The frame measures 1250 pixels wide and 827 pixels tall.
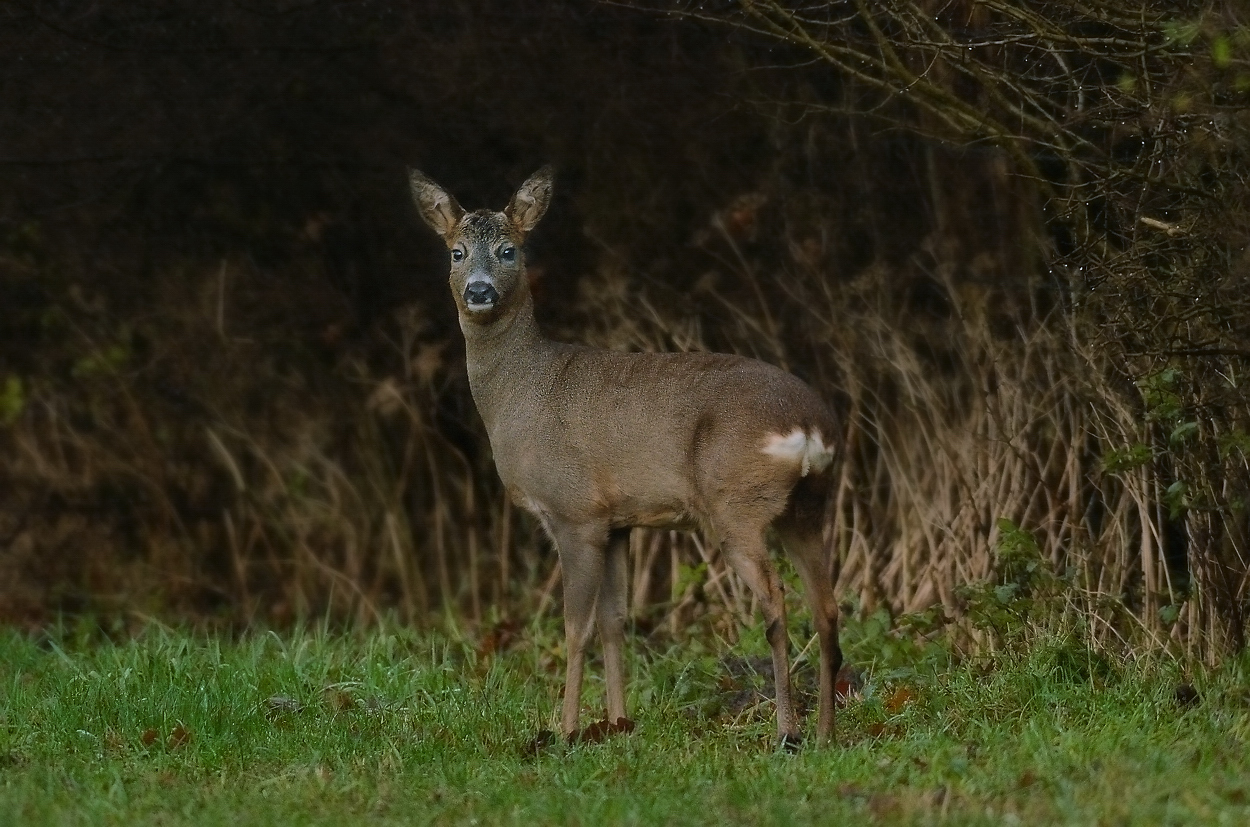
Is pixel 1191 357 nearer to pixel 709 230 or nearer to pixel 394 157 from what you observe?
pixel 709 230

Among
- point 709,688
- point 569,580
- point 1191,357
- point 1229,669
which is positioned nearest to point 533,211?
point 569,580

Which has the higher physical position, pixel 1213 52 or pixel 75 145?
pixel 1213 52

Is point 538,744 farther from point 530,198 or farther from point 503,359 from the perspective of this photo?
point 530,198

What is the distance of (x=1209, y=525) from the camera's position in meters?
6.83

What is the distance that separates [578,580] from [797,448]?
1006mm

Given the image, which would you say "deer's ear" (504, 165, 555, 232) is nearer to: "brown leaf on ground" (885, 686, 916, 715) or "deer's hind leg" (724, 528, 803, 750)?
"deer's hind leg" (724, 528, 803, 750)

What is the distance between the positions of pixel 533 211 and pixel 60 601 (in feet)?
18.4

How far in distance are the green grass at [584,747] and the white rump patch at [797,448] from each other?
957 mm

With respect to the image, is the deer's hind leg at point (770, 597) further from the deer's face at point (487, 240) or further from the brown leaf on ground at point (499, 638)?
the brown leaf on ground at point (499, 638)

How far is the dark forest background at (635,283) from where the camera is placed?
266 inches

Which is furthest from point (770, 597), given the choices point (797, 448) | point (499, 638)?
point (499, 638)

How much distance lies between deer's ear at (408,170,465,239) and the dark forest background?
4.89 ft

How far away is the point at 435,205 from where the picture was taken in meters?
7.71

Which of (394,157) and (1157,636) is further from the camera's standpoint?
(394,157)
